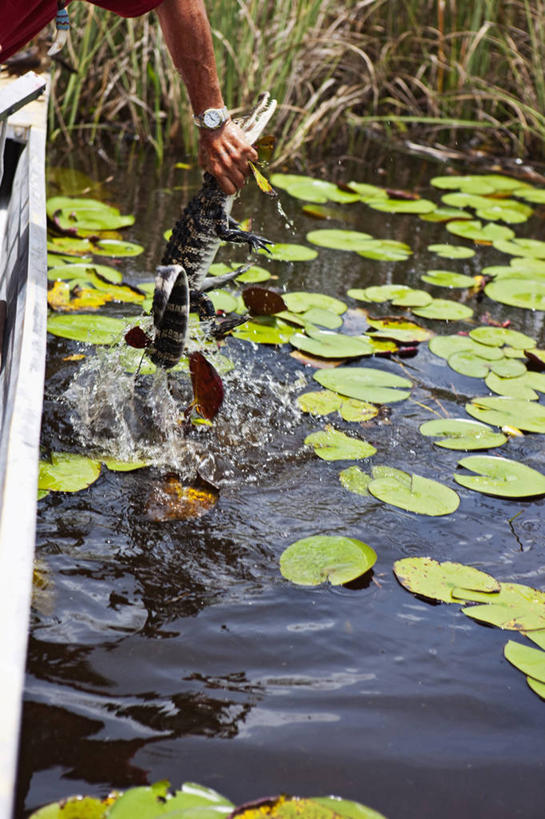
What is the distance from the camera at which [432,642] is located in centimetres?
196

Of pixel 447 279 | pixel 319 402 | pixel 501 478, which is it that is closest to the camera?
pixel 501 478

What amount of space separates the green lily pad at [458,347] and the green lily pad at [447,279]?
61 cm

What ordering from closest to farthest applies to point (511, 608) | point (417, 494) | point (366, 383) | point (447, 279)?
1. point (511, 608)
2. point (417, 494)
3. point (366, 383)
4. point (447, 279)

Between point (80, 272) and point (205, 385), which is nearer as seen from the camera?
point (205, 385)

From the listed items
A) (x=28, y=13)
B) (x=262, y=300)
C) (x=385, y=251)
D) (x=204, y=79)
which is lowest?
(x=262, y=300)

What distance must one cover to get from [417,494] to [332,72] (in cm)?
433

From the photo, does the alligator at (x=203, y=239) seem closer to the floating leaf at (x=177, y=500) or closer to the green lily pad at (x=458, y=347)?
the floating leaf at (x=177, y=500)

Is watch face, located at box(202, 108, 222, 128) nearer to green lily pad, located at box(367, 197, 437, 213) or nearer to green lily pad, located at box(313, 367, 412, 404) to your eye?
green lily pad, located at box(313, 367, 412, 404)

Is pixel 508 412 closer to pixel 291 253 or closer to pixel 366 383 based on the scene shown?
pixel 366 383

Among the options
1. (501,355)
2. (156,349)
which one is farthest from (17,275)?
(501,355)

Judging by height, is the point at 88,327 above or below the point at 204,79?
below

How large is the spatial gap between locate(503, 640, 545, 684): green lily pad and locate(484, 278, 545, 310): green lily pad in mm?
2148

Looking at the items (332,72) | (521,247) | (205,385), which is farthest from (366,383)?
(332,72)

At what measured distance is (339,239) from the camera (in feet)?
14.3
